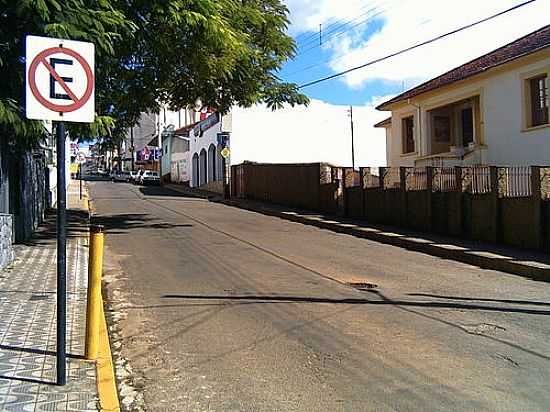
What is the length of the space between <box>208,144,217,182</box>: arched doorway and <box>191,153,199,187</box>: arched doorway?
431 cm

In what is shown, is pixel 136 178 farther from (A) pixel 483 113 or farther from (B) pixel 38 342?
(B) pixel 38 342

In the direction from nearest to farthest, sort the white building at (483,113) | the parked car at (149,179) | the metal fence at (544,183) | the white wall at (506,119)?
1. the metal fence at (544,183)
2. the white wall at (506,119)
3. the white building at (483,113)
4. the parked car at (149,179)

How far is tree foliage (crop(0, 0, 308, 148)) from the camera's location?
8875 millimetres

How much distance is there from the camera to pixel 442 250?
15.0m

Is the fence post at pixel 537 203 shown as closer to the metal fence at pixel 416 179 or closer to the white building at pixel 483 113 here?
the metal fence at pixel 416 179

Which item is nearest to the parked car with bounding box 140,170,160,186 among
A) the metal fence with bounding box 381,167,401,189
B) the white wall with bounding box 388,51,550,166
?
the white wall with bounding box 388,51,550,166

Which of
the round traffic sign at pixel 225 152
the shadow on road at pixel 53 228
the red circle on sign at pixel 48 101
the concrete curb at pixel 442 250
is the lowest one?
the concrete curb at pixel 442 250

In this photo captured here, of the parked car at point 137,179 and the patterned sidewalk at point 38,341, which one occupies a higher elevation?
the parked car at point 137,179

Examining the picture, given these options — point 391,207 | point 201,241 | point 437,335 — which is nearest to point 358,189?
point 391,207

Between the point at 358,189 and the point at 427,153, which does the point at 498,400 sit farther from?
the point at 427,153

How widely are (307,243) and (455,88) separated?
38.1 ft

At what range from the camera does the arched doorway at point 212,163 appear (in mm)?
43156

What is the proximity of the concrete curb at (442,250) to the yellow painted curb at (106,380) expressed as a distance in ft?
27.8

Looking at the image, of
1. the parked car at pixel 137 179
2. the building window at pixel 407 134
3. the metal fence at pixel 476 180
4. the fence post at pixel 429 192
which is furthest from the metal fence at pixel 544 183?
the parked car at pixel 137 179
